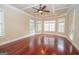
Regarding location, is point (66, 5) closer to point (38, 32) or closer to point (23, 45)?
point (38, 32)

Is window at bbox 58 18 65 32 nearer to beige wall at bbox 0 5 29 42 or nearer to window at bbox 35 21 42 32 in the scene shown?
window at bbox 35 21 42 32

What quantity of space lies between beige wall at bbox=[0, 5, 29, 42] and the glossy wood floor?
15 centimetres

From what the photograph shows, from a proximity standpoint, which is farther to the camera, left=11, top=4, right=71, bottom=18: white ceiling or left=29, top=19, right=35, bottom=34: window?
left=29, top=19, right=35, bottom=34: window

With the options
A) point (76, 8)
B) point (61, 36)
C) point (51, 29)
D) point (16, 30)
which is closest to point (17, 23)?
point (16, 30)

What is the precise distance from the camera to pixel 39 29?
7.73 ft

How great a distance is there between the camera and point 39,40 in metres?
→ 2.35

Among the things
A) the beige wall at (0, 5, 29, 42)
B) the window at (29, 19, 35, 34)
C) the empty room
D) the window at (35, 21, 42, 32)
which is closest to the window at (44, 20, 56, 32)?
the empty room

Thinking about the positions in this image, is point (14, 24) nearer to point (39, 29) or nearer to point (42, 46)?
point (39, 29)

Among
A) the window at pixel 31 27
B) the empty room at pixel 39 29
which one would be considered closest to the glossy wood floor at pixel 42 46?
the empty room at pixel 39 29

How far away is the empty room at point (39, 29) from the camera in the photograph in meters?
2.23

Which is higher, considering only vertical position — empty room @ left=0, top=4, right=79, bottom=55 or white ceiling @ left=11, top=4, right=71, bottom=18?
white ceiling @ left=11, top=4, right=71, bottom=18

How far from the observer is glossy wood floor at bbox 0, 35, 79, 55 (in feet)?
7.36
